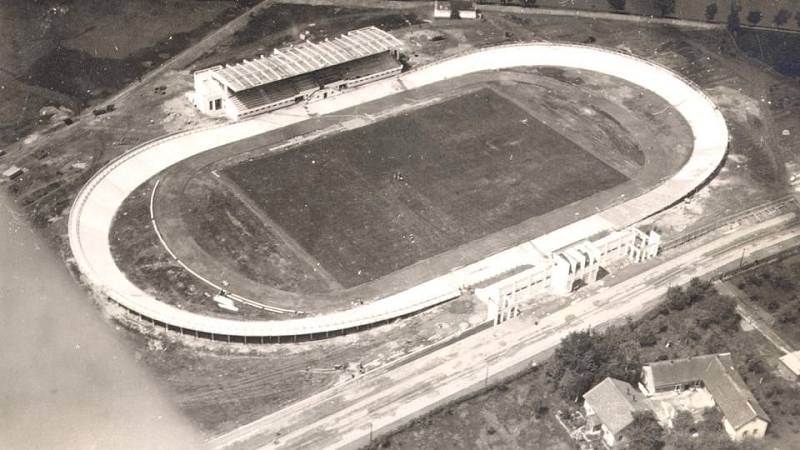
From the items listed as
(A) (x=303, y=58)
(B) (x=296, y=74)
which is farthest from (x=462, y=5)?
(B) (x=296, y=74)

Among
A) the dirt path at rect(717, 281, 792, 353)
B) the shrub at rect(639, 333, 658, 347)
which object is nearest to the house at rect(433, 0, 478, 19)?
the dirt path at rect(717, 281, 792, 353)

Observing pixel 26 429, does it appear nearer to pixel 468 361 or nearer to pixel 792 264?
pixel 468 361

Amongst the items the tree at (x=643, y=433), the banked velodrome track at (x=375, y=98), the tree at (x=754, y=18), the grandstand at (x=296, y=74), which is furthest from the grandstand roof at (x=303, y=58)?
the tree at (x=643, y=433)

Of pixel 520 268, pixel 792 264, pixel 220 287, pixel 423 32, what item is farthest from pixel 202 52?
pixel 792 264

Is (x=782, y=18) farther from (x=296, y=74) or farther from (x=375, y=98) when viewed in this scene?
(x=296, y=74)

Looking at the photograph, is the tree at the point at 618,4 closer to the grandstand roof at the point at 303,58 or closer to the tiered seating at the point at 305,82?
the grandstand roof at the point at 303,58

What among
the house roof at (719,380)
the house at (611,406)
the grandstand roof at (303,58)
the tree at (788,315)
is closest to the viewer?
the house at (611,406)
